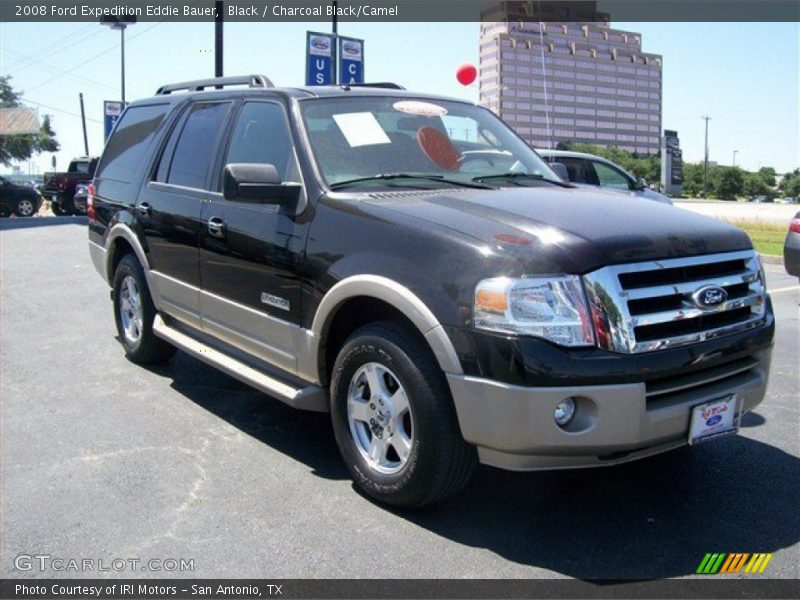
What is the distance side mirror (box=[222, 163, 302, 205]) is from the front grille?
171 cm

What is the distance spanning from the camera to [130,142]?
6500 mm

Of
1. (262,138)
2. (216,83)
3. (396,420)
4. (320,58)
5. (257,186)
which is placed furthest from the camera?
(320,58)

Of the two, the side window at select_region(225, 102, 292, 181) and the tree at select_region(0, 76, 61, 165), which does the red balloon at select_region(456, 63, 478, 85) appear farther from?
the tree at select_region(0, 76, 61, 165)

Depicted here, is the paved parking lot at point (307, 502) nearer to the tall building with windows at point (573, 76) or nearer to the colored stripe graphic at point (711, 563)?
the colored stripe graphic at point (711, 563)

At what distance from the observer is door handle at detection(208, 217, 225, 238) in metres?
4.73

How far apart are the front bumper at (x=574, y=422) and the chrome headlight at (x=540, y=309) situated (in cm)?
21

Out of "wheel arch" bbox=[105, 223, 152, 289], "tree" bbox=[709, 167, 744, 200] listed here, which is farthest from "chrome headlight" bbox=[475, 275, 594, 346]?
"tree" bbox=[709, 167, 744, 200]

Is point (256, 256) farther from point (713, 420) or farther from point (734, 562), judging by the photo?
point (734, 562)

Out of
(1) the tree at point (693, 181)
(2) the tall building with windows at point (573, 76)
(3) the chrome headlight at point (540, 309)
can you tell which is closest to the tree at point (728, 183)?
(1) the tree at point (693, 181)

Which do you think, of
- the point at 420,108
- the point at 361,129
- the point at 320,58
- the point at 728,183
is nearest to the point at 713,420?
the point at 361,129

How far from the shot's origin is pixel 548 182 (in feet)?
15.5

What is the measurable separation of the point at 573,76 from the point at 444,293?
105 m

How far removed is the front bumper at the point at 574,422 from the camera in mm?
3102

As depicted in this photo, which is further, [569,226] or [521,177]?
[521,177]
